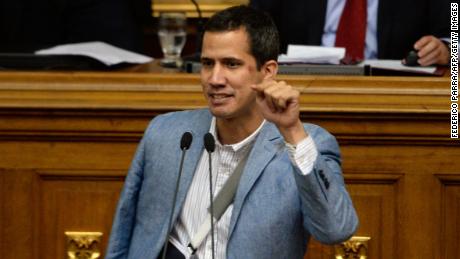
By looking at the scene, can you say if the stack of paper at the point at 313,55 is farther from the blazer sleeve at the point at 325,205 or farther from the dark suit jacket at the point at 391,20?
the blazer sleeve at the point at 325,205

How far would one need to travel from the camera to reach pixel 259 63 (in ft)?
A: 9.61

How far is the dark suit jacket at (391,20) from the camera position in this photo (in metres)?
4.21

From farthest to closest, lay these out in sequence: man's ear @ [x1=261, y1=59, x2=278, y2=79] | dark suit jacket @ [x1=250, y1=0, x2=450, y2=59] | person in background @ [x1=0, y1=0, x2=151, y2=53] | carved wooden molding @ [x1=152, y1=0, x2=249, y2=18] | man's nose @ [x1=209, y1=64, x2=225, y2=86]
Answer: carved wooden molding @ [x1=152, y1=0, x2=249, y2=18]
person in background @ [x1=0, y1=0, x2=151, y2=53]
dark suit jacket @ [x1=250, y1=0, x2=450, y2=59]
man's ear @ [x1=261, y1=59, x2=278, y2=79]
man's nose @ [x1=209, y1=64, x2=225, y2=86]

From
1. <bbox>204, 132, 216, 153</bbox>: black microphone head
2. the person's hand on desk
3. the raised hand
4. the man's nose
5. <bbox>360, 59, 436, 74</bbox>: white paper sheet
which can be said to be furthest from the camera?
the person's hand on desk

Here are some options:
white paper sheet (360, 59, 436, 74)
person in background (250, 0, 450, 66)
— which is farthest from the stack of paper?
person in background (250, 0, 450, 66)

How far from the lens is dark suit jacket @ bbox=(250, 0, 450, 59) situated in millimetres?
4207

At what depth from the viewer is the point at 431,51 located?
378 centimetres

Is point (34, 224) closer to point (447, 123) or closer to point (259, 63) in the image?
point (259, 63)

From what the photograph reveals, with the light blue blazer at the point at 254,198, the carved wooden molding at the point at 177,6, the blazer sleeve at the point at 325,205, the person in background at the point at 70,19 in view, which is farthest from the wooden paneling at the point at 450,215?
the carved wooden molding at the point at 177,6

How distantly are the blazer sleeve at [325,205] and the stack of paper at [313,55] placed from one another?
971 millimetres

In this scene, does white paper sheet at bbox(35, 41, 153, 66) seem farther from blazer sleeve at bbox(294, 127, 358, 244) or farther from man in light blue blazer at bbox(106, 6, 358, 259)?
blazer sleeve at bbox(294, 127, 358, 244)

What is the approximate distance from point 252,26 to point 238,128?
10.4 inches

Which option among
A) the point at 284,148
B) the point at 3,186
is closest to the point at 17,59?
the point at 3,186

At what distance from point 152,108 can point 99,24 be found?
153 centimetres
